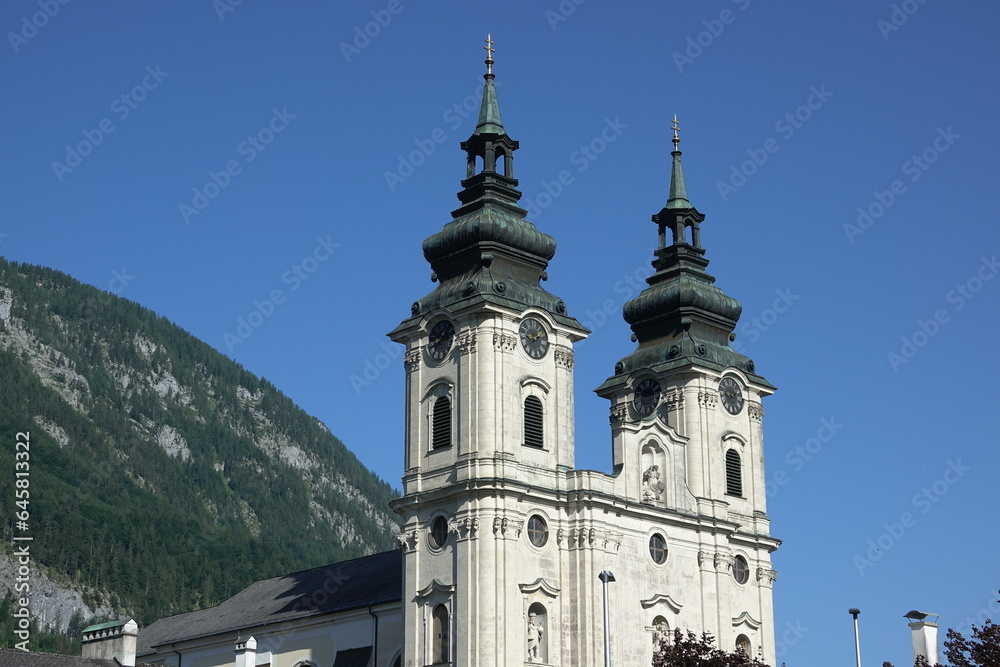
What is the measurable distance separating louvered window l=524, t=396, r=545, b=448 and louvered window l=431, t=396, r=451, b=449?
9.75ft

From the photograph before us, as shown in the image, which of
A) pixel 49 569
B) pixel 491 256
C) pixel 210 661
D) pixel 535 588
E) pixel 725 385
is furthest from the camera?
pixel 49 569

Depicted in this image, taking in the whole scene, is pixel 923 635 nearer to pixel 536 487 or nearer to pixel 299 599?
pixel 536 487

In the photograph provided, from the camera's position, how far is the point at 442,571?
184ft

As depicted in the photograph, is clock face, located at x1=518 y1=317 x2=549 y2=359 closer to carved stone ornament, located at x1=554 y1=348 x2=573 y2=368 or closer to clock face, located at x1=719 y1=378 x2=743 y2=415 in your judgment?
carved stone ornament, located at x1=554 y1=348 x2=573 y2=368

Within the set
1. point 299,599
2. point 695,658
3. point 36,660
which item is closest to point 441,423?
point 695,658

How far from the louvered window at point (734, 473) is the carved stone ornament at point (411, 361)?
1514 centimetres

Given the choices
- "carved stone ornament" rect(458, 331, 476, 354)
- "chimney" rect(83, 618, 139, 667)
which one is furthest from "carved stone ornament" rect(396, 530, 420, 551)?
"chimney" rect(83, 618, 139, 667)

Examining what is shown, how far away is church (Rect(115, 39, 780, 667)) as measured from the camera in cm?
5559

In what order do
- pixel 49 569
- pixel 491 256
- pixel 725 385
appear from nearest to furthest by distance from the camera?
pixel 491 256, pixel 725 385, pixel 49 569

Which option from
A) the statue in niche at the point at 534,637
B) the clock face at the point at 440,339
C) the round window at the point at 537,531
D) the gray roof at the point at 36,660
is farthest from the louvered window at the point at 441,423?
the gray roof at the point at 36,660

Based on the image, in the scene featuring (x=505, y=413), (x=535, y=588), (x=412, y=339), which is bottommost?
(x=535, y=588)

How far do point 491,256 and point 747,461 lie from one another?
51.9 feet

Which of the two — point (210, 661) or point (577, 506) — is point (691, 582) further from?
point (210, 661)

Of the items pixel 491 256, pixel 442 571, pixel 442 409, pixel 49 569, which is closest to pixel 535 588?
pixel 442 571
